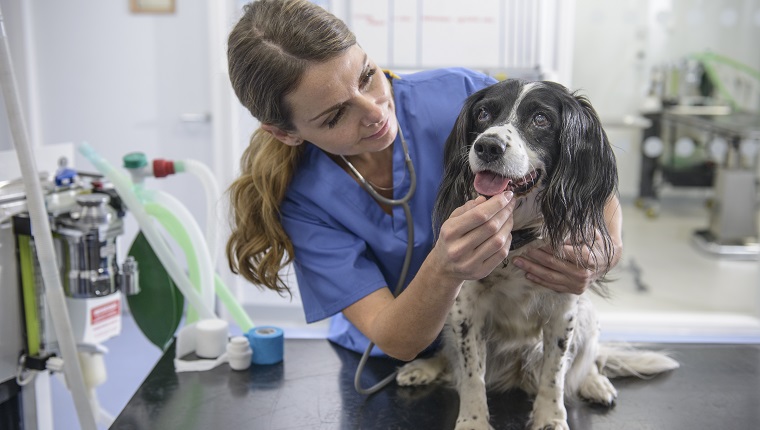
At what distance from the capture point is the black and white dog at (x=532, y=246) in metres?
1.18

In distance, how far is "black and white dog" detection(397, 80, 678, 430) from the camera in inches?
46.4

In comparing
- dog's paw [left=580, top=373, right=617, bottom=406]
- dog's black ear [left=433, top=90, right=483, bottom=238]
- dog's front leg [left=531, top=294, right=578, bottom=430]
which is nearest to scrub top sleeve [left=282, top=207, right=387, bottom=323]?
dog's black ear [left=433, top=90, right=483, bottom=238]

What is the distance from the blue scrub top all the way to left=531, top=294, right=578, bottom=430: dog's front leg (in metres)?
0.31

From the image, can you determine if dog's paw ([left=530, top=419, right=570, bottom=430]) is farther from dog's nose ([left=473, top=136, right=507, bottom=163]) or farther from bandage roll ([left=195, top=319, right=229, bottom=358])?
bandage roll ([left=195, top=319, right=229, bottom=358])

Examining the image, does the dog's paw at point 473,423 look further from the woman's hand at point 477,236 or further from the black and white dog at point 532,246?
the woman's hand at point 477,236

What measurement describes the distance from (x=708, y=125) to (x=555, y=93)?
399 cm

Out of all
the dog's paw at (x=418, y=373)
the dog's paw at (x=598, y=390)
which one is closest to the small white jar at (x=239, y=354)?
the dog's paw at (x=418, y=373)

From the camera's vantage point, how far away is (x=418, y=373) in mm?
1526

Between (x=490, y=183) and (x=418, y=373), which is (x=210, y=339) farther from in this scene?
(x=490, y=183)

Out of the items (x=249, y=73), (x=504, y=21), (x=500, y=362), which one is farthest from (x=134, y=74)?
(x=500, y=362)

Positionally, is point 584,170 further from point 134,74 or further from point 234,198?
point 134,74

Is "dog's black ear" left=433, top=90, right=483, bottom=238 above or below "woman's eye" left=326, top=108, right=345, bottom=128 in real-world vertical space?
below

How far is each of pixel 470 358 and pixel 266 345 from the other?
1.59ft

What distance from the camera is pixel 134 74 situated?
3.63 meters
